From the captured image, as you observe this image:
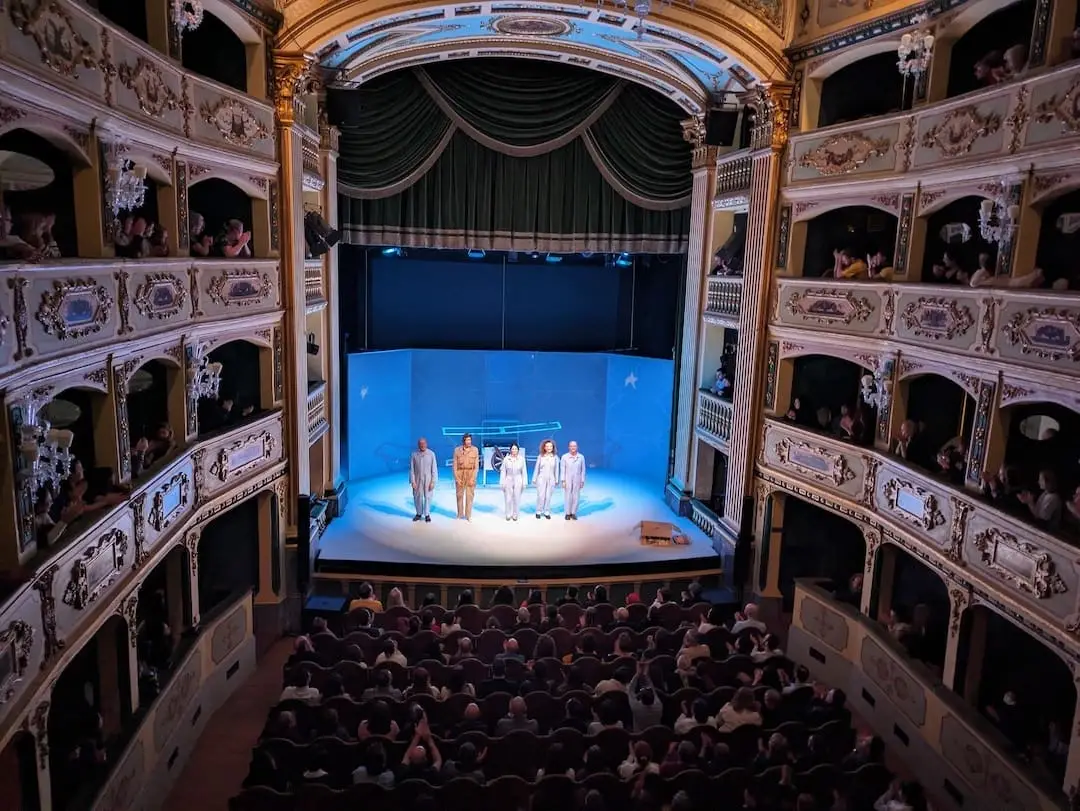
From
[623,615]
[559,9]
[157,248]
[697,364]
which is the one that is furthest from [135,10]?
[697,364]

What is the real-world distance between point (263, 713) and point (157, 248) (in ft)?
18.0

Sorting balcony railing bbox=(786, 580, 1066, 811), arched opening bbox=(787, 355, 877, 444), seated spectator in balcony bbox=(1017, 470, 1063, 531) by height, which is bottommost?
balcony railing bbox=(786, 580, 1066, 811)

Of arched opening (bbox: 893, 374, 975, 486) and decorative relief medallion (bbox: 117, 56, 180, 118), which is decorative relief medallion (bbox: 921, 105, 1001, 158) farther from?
decorative relief medallion (bbox: 117, 56, 180, 118)

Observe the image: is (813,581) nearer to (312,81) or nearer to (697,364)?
(697,364)

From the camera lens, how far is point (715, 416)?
14484mm

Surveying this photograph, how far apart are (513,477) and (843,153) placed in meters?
7.11

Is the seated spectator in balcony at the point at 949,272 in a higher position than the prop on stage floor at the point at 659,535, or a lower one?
higher

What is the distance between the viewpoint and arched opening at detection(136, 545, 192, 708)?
28.5 feet

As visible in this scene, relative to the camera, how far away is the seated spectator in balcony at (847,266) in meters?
11.3

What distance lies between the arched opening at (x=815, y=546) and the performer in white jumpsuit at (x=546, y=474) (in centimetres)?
406

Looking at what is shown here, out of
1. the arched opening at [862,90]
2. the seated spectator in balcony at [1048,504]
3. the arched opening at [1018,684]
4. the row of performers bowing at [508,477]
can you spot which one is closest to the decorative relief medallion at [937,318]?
the seated spectator in balcony at [1048,504]

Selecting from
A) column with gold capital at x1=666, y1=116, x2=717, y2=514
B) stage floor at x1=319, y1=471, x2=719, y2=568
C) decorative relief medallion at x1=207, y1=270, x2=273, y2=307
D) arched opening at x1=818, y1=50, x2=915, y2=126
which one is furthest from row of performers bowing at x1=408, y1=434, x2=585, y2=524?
arched opening at x1=818, y1=50, x2=915, y2=126

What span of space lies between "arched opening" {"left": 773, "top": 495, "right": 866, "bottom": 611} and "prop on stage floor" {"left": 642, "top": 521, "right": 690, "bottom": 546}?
5.47ft

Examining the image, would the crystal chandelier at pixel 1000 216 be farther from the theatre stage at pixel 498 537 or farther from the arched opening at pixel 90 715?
the arched opening at pixel 90 715
